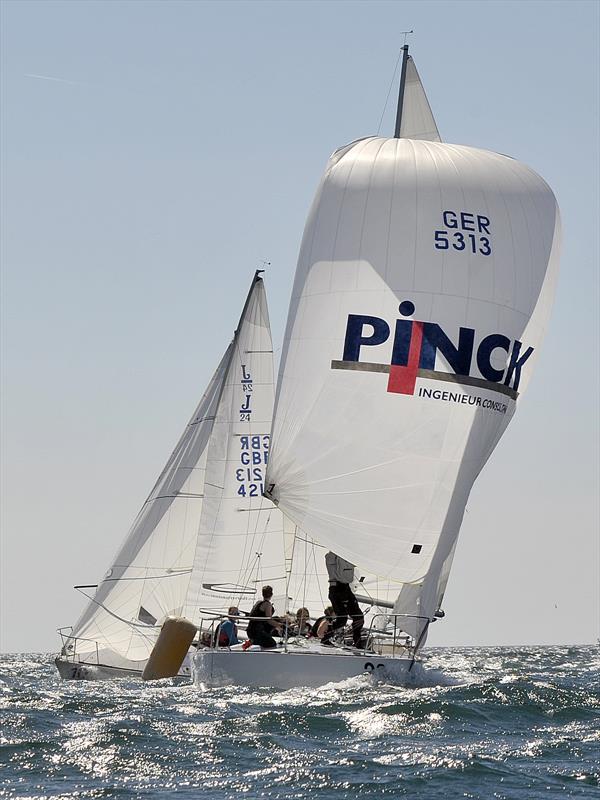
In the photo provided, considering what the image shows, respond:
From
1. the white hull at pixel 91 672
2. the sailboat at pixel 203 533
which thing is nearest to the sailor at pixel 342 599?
the sailboat at pixel 203 533

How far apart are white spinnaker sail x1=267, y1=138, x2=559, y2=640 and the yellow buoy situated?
3162 mm

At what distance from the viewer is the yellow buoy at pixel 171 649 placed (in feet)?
68.3

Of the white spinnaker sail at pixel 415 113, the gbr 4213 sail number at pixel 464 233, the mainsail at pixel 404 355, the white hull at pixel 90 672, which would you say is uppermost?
the white spinnaker sail at pixel 415 113

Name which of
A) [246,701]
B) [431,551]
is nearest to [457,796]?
[246,701]

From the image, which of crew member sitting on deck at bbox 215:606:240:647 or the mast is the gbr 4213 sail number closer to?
the mast

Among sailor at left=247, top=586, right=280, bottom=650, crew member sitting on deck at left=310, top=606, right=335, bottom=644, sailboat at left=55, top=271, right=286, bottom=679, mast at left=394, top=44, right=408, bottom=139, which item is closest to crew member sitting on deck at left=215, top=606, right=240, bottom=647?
sailor at left=247, top=586, right=280, bottom=650

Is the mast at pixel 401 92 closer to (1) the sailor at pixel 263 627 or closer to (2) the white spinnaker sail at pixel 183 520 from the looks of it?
(2) the white spinnaker sail at pixel 183 520

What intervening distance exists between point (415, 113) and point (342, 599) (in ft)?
27.0

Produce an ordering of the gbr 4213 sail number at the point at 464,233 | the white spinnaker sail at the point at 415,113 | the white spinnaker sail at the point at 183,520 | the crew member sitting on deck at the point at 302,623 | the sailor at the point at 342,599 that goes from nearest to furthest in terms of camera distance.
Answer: the sailor at the point at 342,599
the gbr 4213 sail number at the point at 464,233
the crew member sitting on deck at the point at 302,623
the white spinnaker sail at the point at 415,113
the white spinnaker sail at the point at 183,520

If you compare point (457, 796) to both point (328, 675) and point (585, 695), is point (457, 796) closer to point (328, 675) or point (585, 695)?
point (328, 675)

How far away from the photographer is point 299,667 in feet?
54.2

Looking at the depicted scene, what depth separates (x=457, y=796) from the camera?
34.0 feet

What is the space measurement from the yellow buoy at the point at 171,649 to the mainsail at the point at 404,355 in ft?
10.3

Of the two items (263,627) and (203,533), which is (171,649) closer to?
(203,533)
